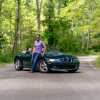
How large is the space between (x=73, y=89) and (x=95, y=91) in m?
1.01

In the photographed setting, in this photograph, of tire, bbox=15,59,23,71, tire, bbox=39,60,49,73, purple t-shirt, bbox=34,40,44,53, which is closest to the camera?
tire, bbox=39,60,49,73

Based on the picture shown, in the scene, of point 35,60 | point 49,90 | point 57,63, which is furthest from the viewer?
point 35,60

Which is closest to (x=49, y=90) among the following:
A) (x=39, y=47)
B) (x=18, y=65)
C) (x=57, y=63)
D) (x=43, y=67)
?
(x=57, y=63)

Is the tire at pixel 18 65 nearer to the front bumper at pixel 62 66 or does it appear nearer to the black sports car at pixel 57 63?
the black sports car at pixel 57 63

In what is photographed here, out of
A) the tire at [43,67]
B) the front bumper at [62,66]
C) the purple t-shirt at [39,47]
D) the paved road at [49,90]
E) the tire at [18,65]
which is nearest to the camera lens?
the paved road at [49,90]

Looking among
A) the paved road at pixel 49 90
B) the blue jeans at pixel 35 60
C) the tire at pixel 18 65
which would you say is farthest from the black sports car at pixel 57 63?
the paved road at pixel 49 90

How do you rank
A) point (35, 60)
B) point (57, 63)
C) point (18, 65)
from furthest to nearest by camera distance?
1. point (18, 65)
2. point (35, 60)
3. point (57, 63)

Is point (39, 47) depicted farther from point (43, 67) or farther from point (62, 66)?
point (62, 66)

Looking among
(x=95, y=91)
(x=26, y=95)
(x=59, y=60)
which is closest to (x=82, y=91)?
(x=95, y=91)

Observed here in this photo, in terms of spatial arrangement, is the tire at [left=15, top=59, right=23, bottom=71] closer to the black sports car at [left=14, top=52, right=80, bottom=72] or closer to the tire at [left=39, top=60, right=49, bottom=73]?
the black sports car at [left=14, top=52, right=80, bottom=72]

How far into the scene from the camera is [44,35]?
64.7 meters

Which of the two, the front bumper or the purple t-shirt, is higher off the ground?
the purple t-shirt

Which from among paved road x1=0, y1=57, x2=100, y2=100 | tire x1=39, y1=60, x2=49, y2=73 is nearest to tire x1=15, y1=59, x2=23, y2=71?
tire x1=39, y1=60, x2=49, y2=73

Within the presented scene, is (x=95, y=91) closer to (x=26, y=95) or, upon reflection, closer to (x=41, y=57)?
(x=26, y=95)
